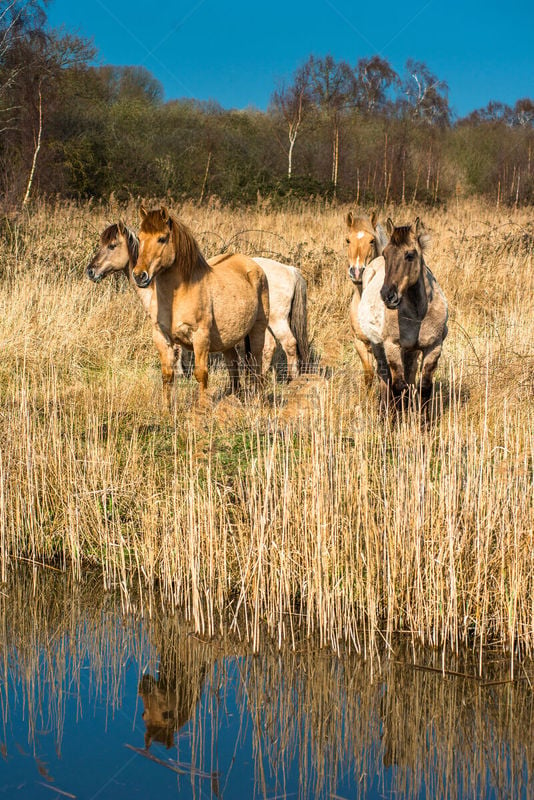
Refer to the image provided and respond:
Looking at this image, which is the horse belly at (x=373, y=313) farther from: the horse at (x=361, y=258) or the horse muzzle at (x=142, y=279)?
the horse muzzle at (x=142, y=279)

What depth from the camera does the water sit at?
11.5 feet

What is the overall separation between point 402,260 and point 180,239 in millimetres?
1966

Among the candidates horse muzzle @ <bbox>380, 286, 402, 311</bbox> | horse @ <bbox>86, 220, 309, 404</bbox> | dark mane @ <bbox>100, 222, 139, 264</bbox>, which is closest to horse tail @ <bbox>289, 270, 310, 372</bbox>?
horse @ <bbox>86, 220, 309, 404</bbox>

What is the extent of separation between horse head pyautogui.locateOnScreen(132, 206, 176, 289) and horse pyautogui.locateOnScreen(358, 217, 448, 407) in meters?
1.81

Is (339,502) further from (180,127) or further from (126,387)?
(180,127)

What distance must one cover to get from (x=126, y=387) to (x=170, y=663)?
4180mm

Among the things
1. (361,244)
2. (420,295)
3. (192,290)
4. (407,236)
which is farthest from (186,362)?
(407,236)

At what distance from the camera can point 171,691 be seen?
13.9 ft

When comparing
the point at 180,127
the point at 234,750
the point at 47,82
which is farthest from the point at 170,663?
the point at 180,127

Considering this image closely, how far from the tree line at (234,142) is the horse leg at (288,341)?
839cm

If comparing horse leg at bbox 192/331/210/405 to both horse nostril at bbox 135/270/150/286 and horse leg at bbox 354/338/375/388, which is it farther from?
horse leg at bbox 354/338/375/388

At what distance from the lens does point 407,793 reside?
3439mm

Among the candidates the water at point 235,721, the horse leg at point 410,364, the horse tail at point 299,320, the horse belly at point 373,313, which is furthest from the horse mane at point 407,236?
the water at point 235,721

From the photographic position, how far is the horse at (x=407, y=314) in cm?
658
